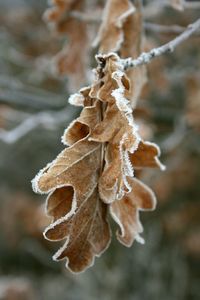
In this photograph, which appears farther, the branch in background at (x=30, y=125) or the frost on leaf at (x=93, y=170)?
the branch in background at (x=30, y=125)

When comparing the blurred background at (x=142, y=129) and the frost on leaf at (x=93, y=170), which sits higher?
the blurred background at (x=142, y=129)

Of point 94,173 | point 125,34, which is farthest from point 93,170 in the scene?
point 125,34

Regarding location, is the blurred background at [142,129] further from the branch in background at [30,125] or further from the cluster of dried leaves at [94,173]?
the cluster of dried leaves at [94,173]

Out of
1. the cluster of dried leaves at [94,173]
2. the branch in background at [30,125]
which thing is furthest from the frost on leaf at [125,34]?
the branch in background at [30,125]

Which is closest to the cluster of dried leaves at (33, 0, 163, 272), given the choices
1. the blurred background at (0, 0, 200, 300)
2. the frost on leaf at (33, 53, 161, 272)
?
the frost on leaf at (33, 53, 161, 272)

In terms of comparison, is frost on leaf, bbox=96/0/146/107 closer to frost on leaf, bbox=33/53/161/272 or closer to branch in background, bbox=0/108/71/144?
frost on leaf, bbox=33/53/161/272

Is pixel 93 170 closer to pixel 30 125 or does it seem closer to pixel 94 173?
pixel 94 173

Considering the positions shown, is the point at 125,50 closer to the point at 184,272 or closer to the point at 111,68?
the point at 111,68
